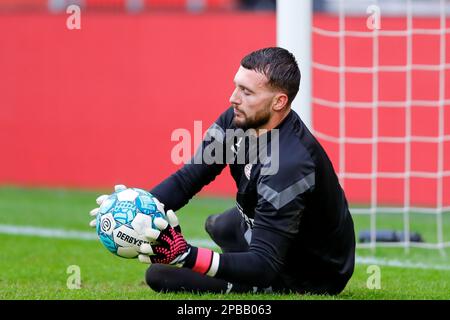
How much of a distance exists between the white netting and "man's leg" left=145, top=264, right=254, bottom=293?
5.65 m

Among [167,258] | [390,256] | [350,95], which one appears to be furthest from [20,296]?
[350,95]

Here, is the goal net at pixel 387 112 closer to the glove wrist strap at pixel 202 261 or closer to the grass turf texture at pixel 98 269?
the grass turf texture at pixel 98 269

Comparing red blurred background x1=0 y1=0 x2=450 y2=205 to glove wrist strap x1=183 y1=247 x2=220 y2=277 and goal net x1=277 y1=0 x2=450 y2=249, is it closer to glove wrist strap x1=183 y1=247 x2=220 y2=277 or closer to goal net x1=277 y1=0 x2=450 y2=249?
goal net x1=277 y1=0 x2=450 y2=249

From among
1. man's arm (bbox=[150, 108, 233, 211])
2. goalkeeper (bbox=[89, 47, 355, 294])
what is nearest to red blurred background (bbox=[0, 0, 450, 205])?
→ man's arm (bbox=[150, 108, 233, 211])

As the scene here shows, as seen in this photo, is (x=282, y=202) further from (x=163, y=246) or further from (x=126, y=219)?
(x=126, y=219)

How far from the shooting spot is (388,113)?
1112 centimetres

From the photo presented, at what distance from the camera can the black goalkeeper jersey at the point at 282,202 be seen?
4840 mm

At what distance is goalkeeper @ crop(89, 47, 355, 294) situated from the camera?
4.75 meters

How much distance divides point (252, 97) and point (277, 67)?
0.20 m

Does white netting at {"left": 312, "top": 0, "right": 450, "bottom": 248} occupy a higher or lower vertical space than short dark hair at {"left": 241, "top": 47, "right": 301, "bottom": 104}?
lower

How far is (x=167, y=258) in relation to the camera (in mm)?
4621

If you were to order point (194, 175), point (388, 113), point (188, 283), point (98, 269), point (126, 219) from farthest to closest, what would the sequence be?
point (388, 113)
point (98, 269)
point (194, 175)
point (188, 283)
point (126, 219)

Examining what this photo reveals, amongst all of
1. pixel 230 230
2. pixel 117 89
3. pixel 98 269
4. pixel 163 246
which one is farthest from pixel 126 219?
pixel 117 89

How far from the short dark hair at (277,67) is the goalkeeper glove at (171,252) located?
904mm
